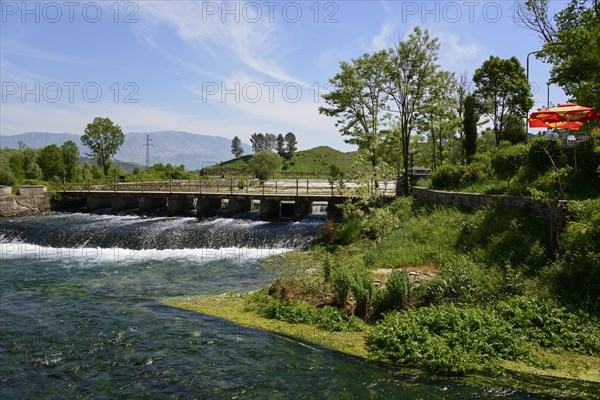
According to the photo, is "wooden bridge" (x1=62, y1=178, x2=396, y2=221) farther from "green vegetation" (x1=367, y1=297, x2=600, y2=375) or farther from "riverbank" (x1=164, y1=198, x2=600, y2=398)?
"green vegetation" (x1=367, y1=297, x2=600, y2=375)

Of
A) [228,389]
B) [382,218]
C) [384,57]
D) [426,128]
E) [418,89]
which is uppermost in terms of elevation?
[384,57]

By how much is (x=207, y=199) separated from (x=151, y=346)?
24193 mm

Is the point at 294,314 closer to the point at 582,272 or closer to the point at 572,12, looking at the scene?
the point at 582,272

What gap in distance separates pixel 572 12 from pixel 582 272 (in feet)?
53.0

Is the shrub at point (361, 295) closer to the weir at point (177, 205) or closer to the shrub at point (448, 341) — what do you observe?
the shrub at point (448, 341)

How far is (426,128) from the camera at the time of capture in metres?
29.3

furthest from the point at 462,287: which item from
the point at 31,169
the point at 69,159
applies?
the point at 69,159

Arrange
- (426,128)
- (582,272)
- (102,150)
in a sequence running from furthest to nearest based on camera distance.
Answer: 1. (102,150)
2. (426,128)
3. (582,272)

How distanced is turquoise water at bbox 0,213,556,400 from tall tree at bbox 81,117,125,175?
5270cm

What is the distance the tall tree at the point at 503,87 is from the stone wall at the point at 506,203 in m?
11.6

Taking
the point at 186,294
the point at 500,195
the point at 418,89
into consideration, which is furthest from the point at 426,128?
the point at 186,294

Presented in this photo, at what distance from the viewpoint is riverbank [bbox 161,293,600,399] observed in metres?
8.23

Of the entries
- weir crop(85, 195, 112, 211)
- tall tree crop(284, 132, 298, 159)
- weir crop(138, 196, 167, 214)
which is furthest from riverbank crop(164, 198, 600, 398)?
tall tree crop(284, 132, 298, 159)

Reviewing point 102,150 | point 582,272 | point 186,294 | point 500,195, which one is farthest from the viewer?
point 102,150
